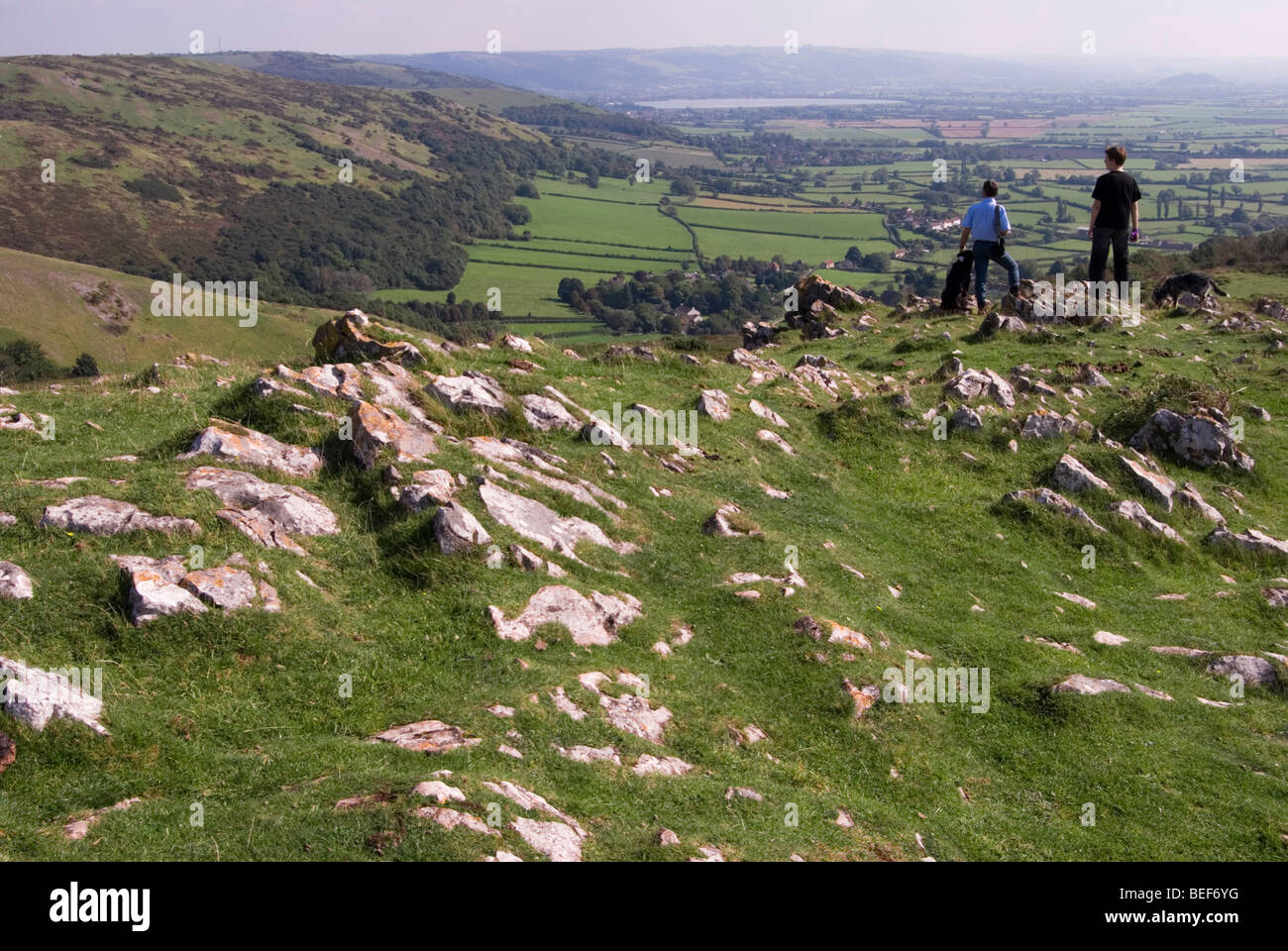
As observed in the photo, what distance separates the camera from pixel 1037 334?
3114cm

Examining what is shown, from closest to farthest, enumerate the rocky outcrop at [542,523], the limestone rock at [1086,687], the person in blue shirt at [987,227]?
the limestone rock at [1086,687], the rocky outcrop at [542,523], the person in blue shirt at [987,227]

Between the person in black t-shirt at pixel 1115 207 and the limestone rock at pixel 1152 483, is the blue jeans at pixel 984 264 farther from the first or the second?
the limestone rock at pixel 1152 483

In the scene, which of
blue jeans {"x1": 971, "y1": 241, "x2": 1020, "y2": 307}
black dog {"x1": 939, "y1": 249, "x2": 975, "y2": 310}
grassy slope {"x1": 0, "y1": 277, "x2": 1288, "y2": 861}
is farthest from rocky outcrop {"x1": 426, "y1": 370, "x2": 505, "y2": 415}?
black dog {"x1": 939, "y1": 249, "x2": 975, "y2": 310}

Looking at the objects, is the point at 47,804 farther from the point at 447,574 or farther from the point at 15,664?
the point at 447,574

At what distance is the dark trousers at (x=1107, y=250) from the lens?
2769 centimetres

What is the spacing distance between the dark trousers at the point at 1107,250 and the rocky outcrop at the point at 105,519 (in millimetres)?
26835

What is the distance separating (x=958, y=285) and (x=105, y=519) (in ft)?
102

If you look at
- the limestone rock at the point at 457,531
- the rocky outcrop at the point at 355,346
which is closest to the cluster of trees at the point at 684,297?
the rocky outcrop at the point at 355,346

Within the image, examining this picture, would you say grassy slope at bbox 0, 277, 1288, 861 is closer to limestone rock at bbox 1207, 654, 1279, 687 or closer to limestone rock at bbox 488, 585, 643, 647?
limestone rock at bbox 488, 585, 643, 647

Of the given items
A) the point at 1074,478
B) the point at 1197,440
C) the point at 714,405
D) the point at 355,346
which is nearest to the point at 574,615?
the point at 714,405

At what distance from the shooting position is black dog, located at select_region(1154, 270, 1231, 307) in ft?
126

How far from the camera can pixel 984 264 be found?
30.4m

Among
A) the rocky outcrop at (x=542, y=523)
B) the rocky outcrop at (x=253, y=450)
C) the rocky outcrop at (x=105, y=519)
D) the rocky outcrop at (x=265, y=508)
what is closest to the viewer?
the rocky outcrop at (x=105, y=519)

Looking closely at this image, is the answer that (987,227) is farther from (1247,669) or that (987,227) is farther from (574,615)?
(574,615)
